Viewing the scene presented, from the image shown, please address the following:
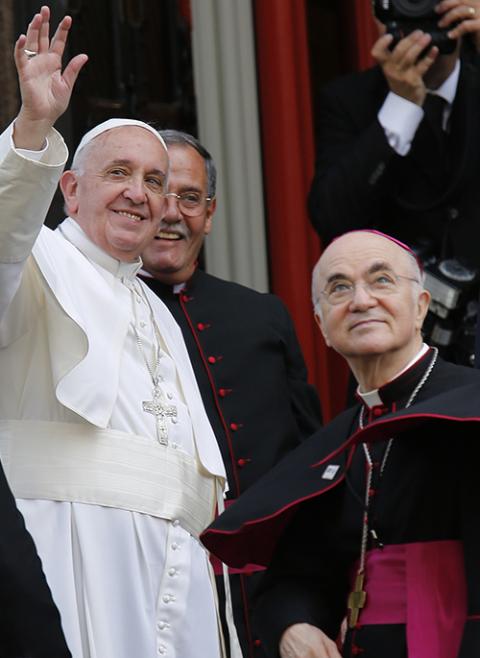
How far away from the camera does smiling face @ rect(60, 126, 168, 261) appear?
4.25m

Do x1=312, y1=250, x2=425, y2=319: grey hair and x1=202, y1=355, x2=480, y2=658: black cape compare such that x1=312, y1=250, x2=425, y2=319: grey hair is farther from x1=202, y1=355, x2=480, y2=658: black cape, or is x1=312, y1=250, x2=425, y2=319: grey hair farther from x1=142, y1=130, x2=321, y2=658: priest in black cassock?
x1=142, y1=130, x2=321, y2=658: priest in black cassock

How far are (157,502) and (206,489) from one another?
25 centimetres

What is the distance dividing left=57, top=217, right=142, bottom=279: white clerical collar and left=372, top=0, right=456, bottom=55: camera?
4.80 ft

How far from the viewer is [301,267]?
6.64 metres

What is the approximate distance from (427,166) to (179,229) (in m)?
0.92

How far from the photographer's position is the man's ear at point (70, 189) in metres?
4.32

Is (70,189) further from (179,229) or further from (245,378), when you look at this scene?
(245,378)

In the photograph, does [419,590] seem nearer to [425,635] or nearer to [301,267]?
[425,635]

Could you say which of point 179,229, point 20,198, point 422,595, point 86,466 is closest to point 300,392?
point 179,229

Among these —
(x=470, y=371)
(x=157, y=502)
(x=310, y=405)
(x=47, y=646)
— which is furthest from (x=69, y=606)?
(x=310, y=405)

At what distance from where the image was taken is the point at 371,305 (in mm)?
4152

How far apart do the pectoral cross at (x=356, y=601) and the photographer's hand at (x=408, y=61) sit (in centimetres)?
190

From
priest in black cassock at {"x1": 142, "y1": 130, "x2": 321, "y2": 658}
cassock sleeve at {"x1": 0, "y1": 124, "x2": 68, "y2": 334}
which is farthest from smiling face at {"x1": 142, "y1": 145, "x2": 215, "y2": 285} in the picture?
cassock sleeve at {"x1": 0, "y1": 124, "x2": 68, "y2": 334}

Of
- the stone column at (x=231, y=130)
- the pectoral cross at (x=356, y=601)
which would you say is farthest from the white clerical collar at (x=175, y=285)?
the stone column at (x=231, y=130)
